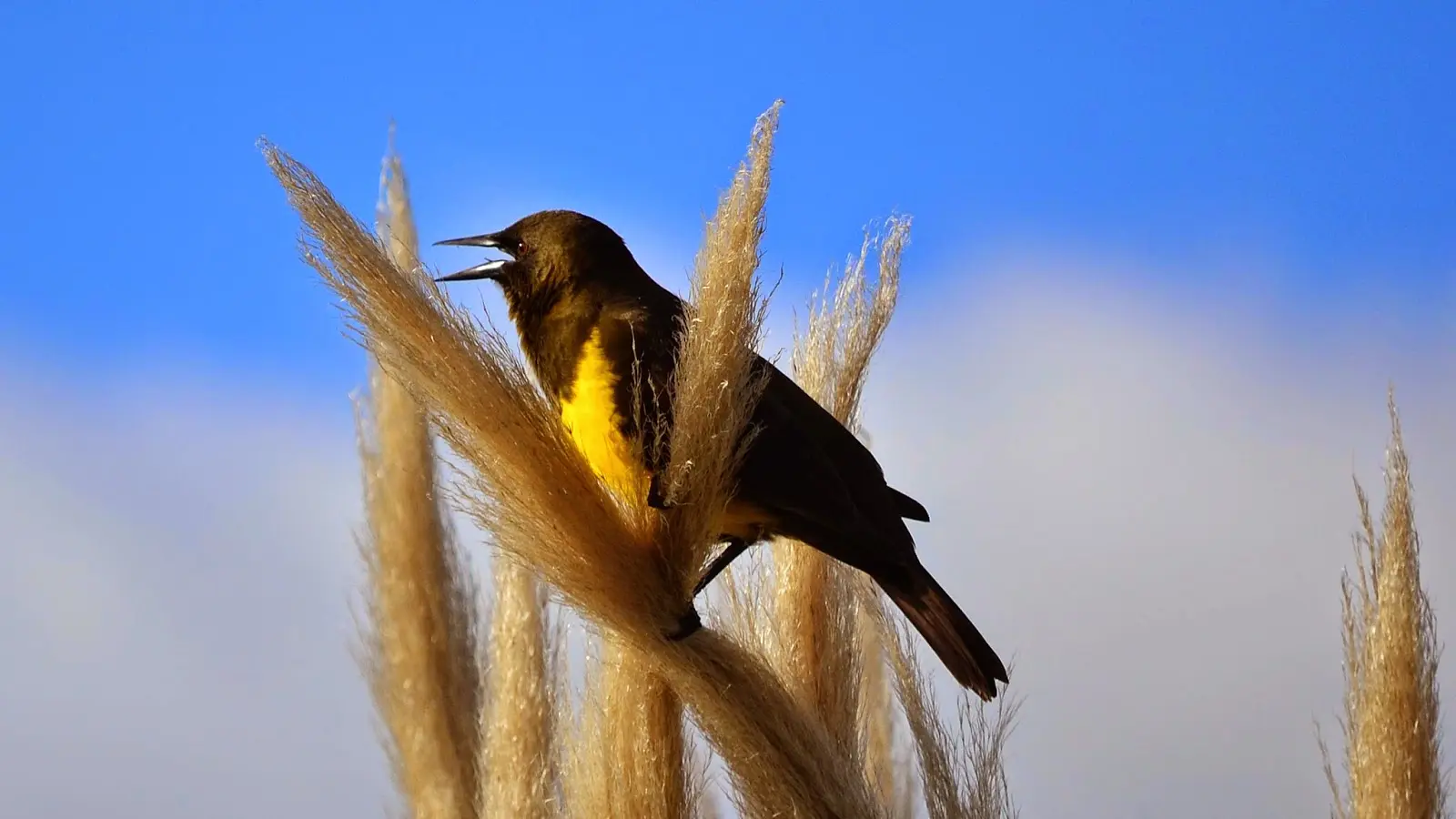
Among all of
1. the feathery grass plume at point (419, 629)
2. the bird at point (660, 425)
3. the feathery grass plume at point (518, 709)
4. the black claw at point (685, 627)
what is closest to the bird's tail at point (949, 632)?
the bird at point (660, 425)

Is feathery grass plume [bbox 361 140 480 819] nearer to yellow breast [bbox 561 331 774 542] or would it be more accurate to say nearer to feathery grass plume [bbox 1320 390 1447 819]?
yellow breast [bbox 561 331 774 542]

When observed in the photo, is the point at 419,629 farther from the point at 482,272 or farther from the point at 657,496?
the point at 657,496

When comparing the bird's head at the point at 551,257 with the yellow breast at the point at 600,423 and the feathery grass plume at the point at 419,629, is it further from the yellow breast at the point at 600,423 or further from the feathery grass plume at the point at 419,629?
the feathery grass plume at the point at 419,629

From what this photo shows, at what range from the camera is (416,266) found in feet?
3.61

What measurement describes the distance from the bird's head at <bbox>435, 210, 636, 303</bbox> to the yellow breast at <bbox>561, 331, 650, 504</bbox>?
0.50ft

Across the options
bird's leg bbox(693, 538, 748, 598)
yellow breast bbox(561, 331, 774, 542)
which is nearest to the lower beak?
yellow breast bbox(561, 331, 774, 542)

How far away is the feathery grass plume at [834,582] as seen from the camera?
1357mm

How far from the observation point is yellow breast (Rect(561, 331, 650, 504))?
47.9 inches

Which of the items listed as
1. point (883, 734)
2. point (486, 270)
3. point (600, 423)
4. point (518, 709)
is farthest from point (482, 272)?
point (883, 734)

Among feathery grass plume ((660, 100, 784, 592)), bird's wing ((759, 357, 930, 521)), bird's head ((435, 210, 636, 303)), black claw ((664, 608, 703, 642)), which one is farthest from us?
bird's head ((435, 210, 636, 303))

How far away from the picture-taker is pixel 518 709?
1.60m

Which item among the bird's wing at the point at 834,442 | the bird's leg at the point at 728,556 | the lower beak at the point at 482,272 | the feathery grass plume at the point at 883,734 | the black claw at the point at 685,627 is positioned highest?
the lower beak at the point at 482,272

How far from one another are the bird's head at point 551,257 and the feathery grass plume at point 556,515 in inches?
14.6

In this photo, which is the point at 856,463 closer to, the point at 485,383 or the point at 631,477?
the point at 631,477
